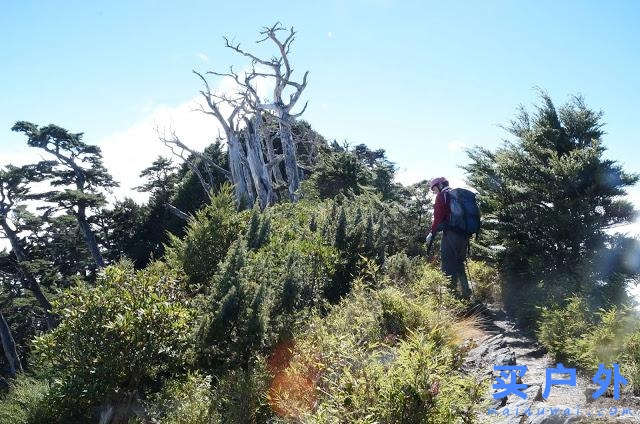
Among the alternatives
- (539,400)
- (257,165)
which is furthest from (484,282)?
(257,165)

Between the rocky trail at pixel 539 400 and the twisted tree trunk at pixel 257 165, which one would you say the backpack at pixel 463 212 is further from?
the twisted tree trunk at pixel 257 165

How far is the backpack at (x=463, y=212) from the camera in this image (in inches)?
285

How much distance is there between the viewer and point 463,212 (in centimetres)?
729

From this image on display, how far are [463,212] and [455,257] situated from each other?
81cm

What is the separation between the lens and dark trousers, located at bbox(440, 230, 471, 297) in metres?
7.33

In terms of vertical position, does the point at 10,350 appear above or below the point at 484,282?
below

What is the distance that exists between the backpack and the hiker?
42mm

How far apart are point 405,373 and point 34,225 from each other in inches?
993

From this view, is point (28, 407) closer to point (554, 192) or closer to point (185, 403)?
point (185, 403)

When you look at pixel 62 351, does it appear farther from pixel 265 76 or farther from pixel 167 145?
pixel 167 145

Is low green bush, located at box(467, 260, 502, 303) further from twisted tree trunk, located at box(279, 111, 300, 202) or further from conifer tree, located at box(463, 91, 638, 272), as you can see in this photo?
twisted tree trunk, located at box(279, 111, 300, 202)

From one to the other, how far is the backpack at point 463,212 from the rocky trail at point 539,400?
2208mm

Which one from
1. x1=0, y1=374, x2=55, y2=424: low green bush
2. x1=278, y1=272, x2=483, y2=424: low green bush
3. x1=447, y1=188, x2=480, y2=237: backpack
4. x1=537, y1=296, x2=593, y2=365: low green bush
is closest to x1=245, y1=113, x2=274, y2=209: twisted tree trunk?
x1=447, y1=188, x2=480, y2=237: backpack

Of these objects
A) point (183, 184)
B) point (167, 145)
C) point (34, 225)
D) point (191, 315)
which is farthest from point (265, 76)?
point (191, 315)
